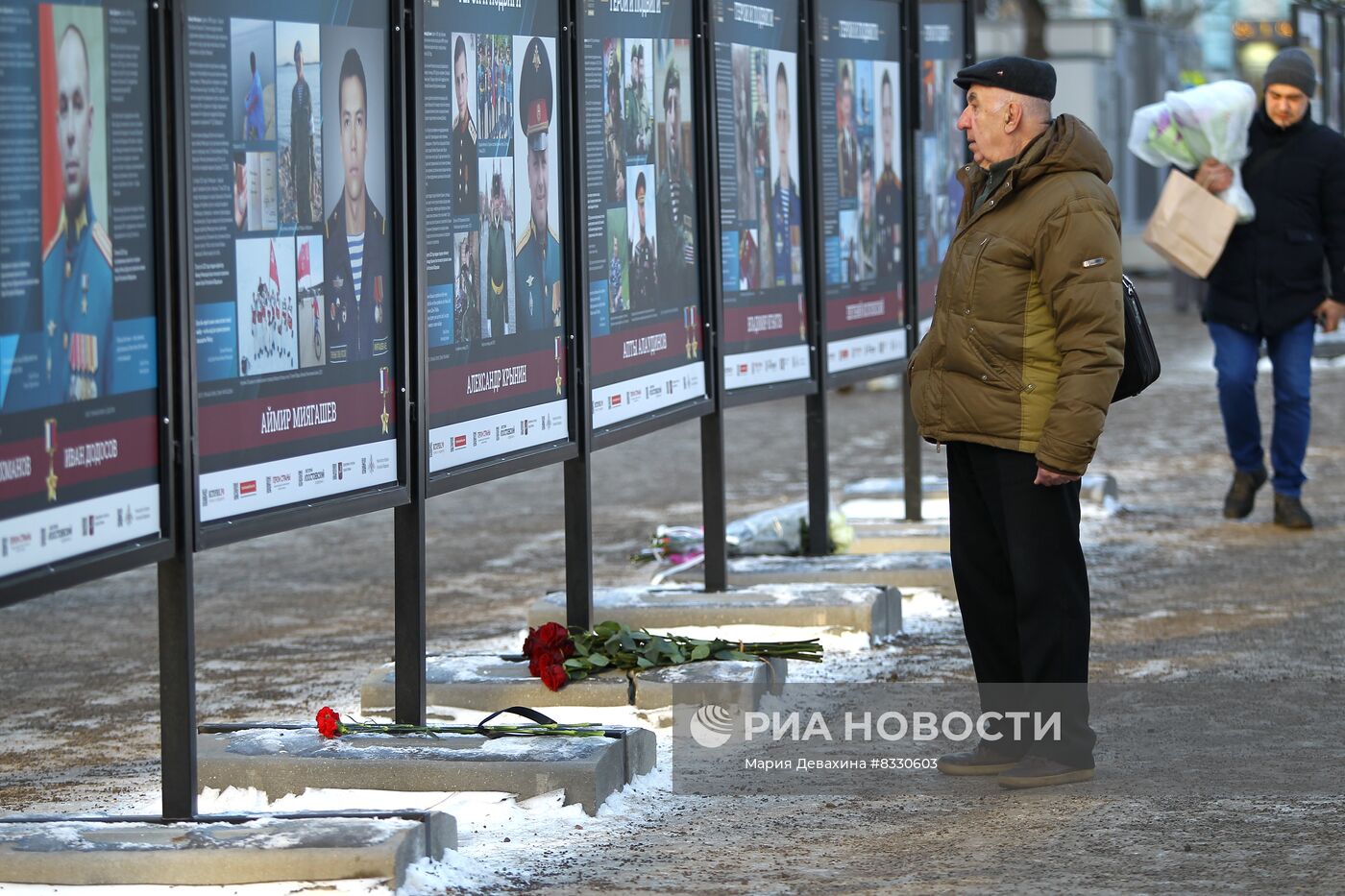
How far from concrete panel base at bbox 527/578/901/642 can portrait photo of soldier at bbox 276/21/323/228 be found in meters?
2.64

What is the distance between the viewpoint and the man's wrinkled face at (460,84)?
222 inches

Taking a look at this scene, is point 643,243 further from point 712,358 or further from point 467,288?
point 467,288

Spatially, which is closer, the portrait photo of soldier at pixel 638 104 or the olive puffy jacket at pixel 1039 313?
the olive puffy jacket at pixel 1039 313

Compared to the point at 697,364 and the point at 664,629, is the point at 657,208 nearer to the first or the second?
the point at 697,364

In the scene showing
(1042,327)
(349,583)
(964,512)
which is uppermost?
(1042,327)

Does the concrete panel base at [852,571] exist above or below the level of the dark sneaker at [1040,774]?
above

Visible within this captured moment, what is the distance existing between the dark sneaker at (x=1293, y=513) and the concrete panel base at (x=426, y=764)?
498 centimetres

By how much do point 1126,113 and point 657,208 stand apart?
2932 centimetres

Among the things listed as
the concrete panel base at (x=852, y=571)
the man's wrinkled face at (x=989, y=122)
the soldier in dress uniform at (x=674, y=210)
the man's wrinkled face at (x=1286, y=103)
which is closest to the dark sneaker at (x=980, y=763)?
the man's wrinkled face at (x=989, y=122)

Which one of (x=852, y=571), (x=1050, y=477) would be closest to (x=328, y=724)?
(x=1050, y=477)

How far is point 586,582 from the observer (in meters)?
6.63

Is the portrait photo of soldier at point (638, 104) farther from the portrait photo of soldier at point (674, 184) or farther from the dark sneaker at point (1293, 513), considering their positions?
the dark sneaker at point (1293, 513)

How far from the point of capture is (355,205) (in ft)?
16.9

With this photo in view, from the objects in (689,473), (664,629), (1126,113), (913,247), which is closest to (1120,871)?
(664,629)
